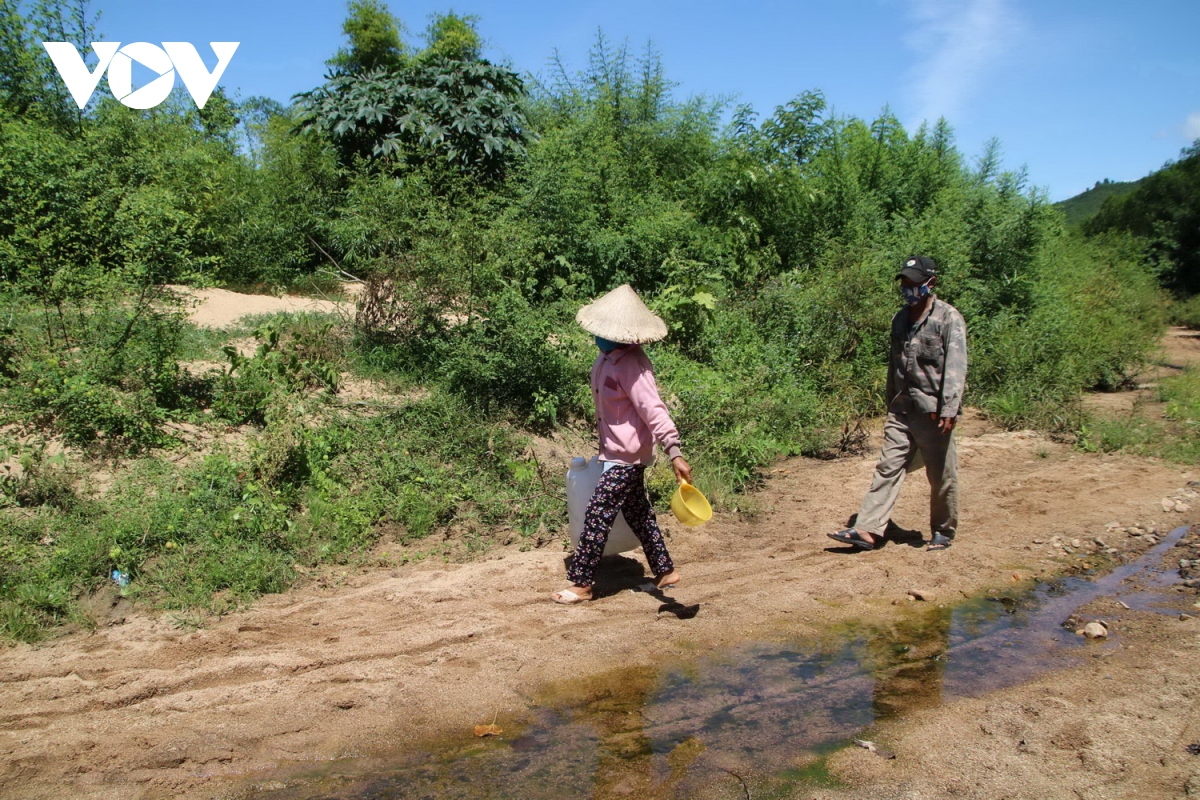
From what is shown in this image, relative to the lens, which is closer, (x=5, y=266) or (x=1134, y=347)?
(x=5, y=266)

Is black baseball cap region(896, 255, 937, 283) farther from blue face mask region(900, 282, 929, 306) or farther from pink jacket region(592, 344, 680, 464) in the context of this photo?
pink jacket region(592, 344, 680, 464)

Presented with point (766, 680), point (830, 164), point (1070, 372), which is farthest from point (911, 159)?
point (766, 680)

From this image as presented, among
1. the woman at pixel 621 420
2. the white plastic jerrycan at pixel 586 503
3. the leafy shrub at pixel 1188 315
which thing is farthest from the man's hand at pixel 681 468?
the leafy shrub at pixel 1188 315

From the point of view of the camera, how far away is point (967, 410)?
10.2 metres

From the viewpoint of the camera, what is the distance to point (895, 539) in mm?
6578

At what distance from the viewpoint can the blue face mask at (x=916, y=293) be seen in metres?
5.91

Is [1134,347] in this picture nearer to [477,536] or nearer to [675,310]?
[675,310]

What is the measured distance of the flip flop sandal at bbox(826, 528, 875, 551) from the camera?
628 cm

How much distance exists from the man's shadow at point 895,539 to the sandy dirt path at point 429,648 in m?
0.06

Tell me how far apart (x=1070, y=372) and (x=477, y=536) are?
725cm

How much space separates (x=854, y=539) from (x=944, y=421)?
109 cm

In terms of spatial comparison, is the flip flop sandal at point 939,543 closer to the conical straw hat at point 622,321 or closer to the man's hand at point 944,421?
the man's hand at point 944,421

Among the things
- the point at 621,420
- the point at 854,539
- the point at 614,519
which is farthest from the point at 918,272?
the point at 614,519

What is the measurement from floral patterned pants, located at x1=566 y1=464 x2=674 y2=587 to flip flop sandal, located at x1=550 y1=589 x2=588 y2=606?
7cm
